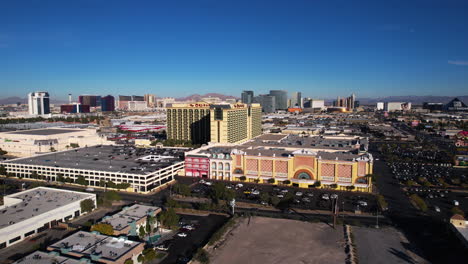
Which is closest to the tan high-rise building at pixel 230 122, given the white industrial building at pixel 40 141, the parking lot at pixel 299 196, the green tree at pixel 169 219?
the parking lot at pixel 299 196

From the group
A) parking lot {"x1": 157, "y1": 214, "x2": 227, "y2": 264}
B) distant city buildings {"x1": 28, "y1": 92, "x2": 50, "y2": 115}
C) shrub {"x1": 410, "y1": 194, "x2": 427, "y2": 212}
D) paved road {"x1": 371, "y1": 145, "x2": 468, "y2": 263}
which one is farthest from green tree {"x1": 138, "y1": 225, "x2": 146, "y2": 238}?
distant city buildings {"x1": 28, "y1": 92, "x2": 50, "y2": 115}

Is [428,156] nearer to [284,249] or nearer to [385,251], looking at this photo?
[385,251]

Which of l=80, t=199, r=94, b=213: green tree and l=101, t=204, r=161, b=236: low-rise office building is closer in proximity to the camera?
l=101, t=204, r=161, b=236: low-rise office building

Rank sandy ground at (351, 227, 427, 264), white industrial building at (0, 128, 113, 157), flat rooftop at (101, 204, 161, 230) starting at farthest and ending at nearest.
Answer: white industrial building at (0, 128, 113, 157)
flat rooftop at (101, 204, 161, 230)
sandy ground at (351, 227, 427, 264)

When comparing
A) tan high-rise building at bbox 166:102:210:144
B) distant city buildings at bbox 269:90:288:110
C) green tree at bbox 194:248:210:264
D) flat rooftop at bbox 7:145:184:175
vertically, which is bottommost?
green tree at bbox 194:248:210:264

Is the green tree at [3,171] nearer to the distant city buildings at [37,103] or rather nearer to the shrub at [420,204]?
the shrub at [420,204]

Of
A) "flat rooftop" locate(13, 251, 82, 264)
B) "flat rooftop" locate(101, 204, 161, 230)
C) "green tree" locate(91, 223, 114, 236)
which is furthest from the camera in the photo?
"flat rooftop" locate(101, 204, 161, 230)

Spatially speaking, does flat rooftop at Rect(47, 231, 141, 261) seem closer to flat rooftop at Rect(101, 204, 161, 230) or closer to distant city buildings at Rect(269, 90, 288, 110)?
flat rooftop at Rect(101, 204, 161, 230)
